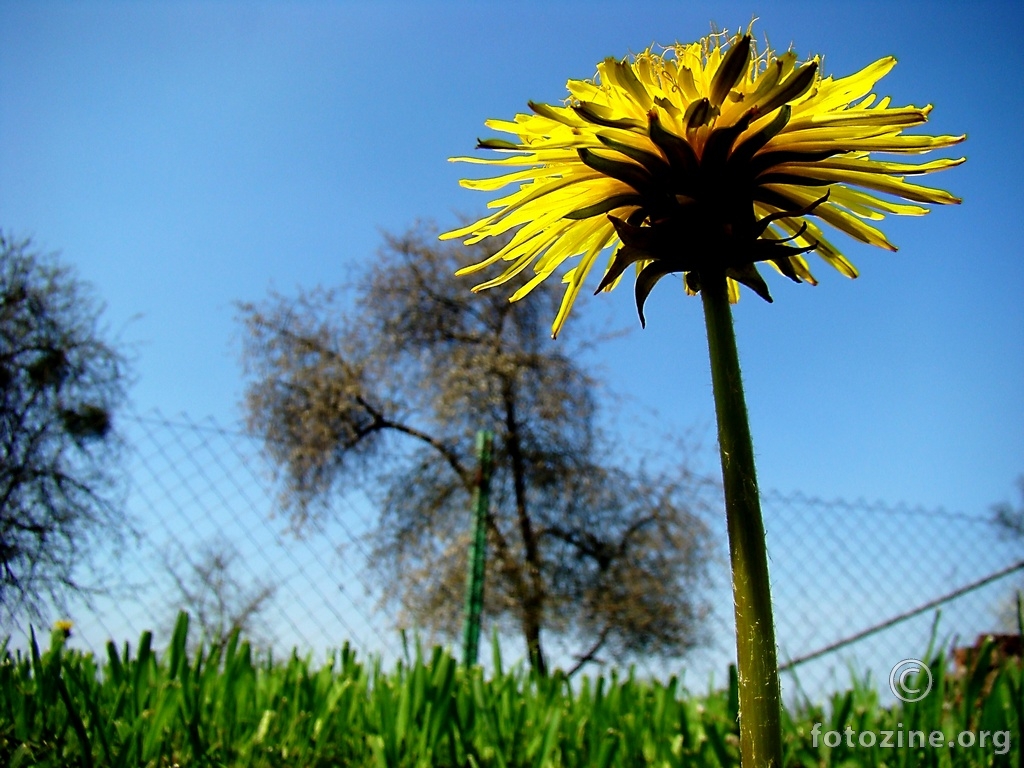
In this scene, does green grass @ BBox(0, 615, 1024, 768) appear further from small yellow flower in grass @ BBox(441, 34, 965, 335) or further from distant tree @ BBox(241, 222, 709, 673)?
distant tree @ BBox(241, 222, 709, 673)

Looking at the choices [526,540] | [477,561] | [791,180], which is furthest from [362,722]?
[526,540]

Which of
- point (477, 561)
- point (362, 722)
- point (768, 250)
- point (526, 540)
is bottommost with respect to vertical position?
point (362, 722)

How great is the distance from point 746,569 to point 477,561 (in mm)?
2554

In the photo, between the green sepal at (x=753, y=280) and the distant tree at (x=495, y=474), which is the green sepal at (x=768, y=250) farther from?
the distant tree at (x=495, y=474)

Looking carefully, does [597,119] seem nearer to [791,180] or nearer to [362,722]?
[791,180]

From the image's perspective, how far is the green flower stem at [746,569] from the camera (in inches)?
14.5

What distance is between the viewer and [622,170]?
0.45m

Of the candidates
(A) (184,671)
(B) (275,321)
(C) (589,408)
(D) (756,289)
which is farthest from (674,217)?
(B) (275,321)

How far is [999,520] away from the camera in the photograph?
4020 mm

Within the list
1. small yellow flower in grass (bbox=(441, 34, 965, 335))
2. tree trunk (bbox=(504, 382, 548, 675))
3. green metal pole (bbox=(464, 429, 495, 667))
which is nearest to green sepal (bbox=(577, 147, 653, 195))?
small yellow flower in grass (bbox=(441, 34, 965, 335))

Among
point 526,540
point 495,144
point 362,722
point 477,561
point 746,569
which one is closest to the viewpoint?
point 746,569

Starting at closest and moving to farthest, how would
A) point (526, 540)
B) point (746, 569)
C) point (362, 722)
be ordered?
point (746, 569), point (362, 722), point (526, 540)

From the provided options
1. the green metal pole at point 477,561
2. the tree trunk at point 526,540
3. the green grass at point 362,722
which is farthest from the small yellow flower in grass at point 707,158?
the tree trunk at point 526,540

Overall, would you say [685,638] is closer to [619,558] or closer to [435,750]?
[619,558]
